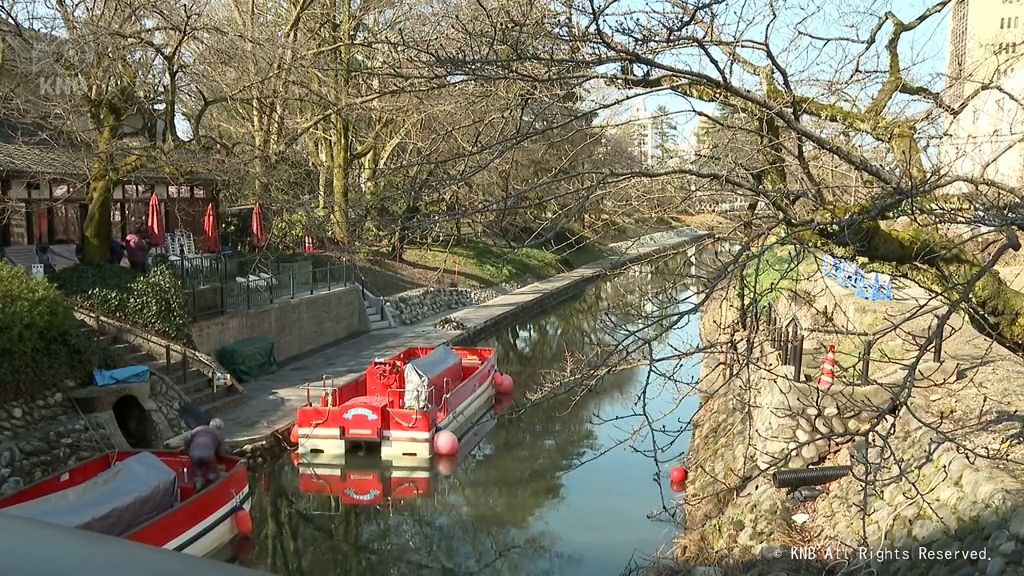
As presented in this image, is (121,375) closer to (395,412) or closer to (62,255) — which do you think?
(395,412)

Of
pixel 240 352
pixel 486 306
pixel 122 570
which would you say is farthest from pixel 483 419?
pixel 122 570

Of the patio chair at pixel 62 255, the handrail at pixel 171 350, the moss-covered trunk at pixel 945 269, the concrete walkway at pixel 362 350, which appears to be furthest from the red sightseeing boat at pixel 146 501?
the patio chair at pixel 62 255

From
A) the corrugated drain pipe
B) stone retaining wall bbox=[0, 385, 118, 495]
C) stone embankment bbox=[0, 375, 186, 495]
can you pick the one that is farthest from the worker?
the corrugated drain pipe

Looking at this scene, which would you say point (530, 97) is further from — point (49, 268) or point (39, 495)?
point (49, 268)

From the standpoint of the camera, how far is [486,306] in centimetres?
3247

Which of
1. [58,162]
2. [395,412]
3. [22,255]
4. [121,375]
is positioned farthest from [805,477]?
[22,255]

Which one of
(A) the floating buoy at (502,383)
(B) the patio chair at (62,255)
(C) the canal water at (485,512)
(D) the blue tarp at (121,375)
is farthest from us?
(A) the floating buoy at (502,383)

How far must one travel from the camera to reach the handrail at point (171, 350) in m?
15.3

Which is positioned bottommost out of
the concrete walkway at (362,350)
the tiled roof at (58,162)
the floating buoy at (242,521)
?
the floating buoy at (242,521)

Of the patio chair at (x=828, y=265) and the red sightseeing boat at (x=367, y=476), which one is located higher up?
the patio chair at (x=828, y=265)

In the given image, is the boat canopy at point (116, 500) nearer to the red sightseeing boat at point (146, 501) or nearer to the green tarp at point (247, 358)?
the red sightseeing boat at point (146, 501)

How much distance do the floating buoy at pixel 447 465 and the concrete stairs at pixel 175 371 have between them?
409 cm

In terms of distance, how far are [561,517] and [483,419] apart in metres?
5.50

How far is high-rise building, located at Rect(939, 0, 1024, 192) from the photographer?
5.48 m
